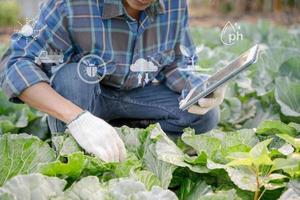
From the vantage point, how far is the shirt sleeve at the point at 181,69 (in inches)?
99.3

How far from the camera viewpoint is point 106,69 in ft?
7.53

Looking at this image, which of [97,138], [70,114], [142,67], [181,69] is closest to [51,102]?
[70,114]

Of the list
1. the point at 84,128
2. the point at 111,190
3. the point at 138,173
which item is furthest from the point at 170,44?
the point at 111,190

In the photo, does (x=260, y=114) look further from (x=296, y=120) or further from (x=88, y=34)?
(x=88, y=34)

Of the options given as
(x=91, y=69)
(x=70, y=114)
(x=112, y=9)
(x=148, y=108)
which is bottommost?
(x=148, y=108)

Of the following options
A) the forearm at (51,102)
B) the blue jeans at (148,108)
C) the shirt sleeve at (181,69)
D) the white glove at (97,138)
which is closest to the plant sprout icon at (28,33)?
the forearm at (51,102)

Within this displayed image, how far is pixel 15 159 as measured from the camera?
1728 mm

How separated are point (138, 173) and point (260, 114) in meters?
1.28

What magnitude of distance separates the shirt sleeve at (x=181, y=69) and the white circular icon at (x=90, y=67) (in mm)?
377

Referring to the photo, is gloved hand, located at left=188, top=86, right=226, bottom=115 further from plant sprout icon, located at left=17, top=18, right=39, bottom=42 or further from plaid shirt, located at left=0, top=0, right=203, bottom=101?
plant sprout icon, located at left=17, top=18, right=39, bottom=42

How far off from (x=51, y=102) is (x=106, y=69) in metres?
0.33

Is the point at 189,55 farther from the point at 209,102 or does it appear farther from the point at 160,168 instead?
the point at 160,168

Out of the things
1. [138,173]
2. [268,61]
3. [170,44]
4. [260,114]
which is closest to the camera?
[138,173]

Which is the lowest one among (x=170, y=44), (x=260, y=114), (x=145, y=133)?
(x=260, y=114)
